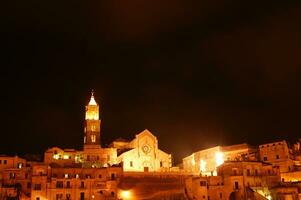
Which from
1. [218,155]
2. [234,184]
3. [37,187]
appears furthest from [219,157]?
[37,187]

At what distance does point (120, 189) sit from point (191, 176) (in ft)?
37.6

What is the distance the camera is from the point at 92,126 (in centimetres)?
8106

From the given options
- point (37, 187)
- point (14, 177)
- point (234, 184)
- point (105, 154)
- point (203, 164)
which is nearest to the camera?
point (37, 187)

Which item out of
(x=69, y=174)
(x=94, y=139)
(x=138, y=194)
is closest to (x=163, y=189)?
(x=138, y=194)

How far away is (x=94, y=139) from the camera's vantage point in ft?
263

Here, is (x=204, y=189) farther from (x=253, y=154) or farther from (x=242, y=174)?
(x=253, y=154)

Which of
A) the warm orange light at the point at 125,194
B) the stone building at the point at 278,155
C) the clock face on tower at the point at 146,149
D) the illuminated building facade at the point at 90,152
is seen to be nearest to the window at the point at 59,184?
the illuminated building facade at the point at 90,152

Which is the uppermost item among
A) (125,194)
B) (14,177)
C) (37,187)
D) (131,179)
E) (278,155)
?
(278,155)

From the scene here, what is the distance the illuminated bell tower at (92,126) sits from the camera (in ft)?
260

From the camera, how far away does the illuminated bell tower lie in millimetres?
79281

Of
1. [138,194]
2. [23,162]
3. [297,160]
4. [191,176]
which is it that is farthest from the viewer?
[297,160]

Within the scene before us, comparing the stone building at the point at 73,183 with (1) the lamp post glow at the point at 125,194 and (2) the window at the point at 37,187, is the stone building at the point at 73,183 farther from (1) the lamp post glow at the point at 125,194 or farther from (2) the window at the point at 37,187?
(1) the lamp post glow at the point at 125,194

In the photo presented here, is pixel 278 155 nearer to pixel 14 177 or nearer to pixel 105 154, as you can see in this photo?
pixel 105 154

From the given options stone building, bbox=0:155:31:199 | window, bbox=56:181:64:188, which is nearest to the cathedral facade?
stone building, bbox=0:155:31:199
